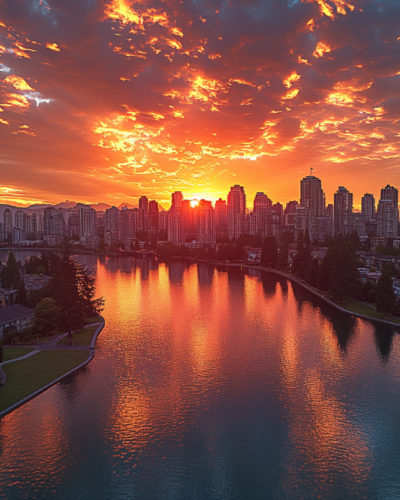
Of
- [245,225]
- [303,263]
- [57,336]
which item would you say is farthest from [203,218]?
[57,336]

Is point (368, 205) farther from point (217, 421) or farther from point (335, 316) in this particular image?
point (217, 421)

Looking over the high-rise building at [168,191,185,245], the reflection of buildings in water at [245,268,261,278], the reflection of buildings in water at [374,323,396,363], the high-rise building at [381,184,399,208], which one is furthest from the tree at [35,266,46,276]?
the high-rise building at [381,184,399,208]

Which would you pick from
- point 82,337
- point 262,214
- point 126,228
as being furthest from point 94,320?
point 126,228

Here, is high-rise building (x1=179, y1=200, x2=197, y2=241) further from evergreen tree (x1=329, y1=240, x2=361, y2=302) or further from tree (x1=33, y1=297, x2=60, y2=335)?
tree (x1=33, y1=297, x2=60, y2=335)

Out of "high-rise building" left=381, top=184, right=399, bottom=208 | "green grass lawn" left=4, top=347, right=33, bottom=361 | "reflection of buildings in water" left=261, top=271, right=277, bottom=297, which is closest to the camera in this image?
"green grass lawn" left=4, top=347, right=33, bottom=361

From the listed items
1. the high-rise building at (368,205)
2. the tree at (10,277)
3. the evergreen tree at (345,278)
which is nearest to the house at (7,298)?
the tree at (10,277)

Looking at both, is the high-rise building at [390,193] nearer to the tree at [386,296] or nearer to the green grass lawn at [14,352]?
the tree at [386,296]
